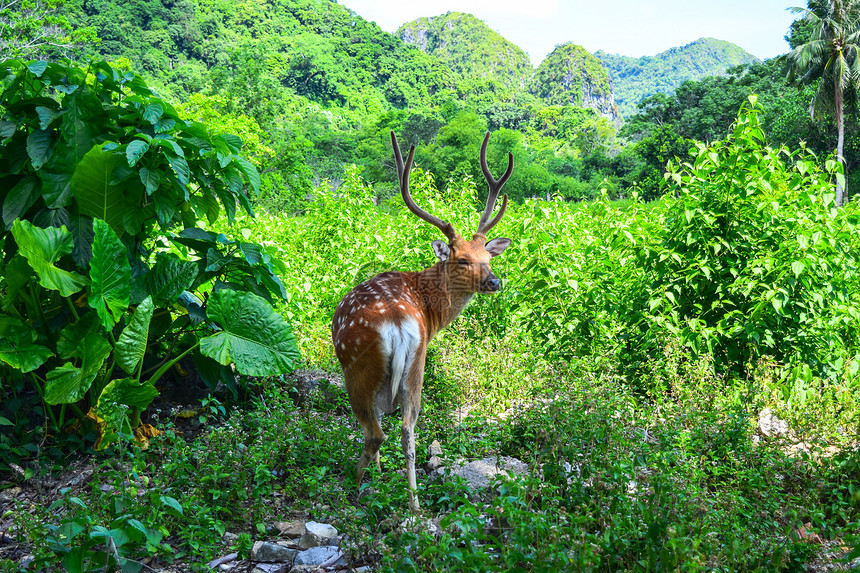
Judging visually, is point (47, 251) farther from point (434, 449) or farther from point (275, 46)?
point (275, 46)

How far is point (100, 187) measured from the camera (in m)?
4.30

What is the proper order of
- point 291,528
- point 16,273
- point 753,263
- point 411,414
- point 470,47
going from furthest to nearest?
point 470,47, point 753,263, point 16,273, point 411,414, point 291,528

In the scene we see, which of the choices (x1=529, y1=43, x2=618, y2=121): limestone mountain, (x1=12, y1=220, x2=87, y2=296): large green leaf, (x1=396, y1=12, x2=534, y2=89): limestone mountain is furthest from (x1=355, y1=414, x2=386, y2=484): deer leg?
(x1=529, y1=43, x2=618, y2=121): limestone mountain

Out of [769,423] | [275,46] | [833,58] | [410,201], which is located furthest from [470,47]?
[769,423]

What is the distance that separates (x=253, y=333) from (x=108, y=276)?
3.26ft

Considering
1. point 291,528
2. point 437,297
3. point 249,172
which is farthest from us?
point 249,172

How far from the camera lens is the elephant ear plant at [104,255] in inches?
161

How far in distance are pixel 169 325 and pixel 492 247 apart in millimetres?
2549

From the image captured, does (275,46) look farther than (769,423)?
Yes

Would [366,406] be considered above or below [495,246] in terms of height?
below

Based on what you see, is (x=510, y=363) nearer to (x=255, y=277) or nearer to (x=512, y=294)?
(x=512, y=294)

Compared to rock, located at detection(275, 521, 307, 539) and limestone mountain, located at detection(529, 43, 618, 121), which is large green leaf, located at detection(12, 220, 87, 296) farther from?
limestone mountain, located at detection(529, 43, 618, 121)

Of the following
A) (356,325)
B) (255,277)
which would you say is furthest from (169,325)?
(356,325)

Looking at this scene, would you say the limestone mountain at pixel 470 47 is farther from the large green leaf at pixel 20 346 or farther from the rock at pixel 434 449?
the large green leaf at pixel 20 346
